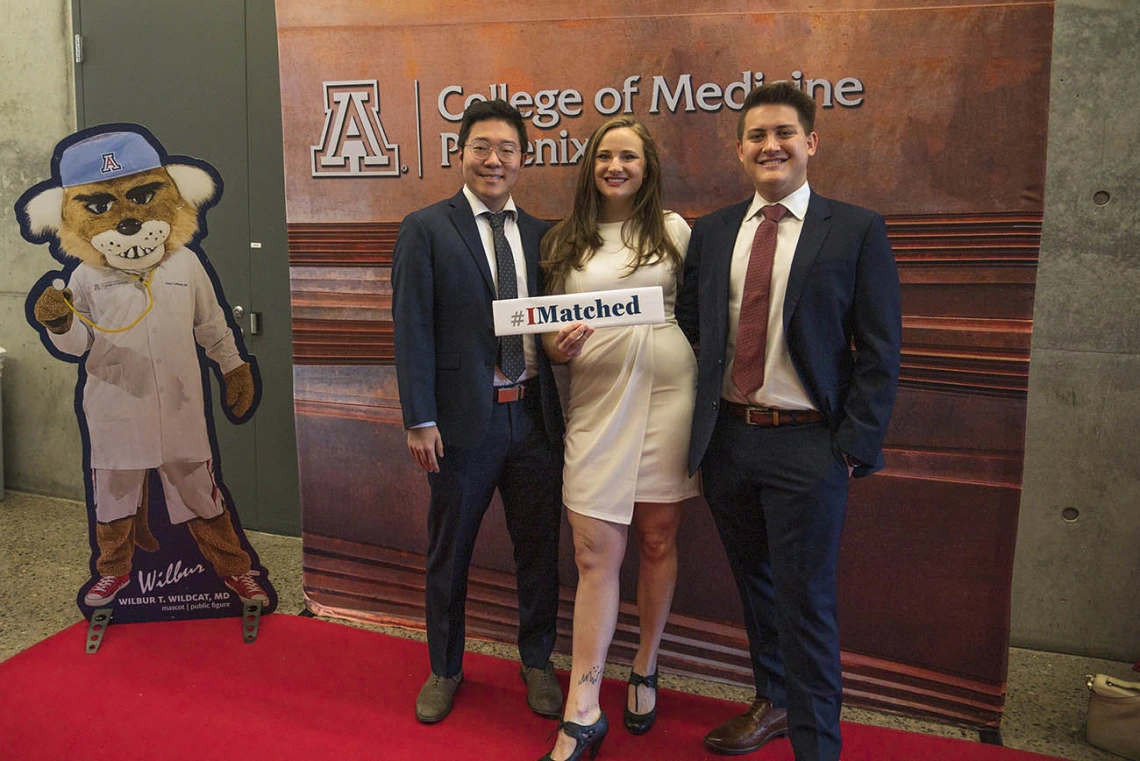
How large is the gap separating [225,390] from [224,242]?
47.5 inches

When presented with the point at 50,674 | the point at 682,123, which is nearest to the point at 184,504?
the point at 50,674

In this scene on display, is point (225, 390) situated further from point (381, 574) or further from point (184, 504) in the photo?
point (381, 574)

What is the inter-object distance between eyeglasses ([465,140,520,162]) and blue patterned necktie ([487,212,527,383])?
17 centimetres

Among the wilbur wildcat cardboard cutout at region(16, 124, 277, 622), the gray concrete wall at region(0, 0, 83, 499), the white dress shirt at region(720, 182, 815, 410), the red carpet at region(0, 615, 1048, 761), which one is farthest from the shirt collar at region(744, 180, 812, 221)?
the gray concrete wall at region(0, 0, 83, 499)

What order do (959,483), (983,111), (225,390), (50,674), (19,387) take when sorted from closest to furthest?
(983,111)
(959,483)
(50,674)
(225,390)
(19,387)

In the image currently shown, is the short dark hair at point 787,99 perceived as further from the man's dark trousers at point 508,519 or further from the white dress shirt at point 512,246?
the man's dark trousers at point 508,519

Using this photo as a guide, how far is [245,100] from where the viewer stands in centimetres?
371

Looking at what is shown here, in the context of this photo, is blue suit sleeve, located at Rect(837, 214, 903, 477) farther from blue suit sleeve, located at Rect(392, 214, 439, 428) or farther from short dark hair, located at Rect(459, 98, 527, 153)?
blue suit sleeve, located at Rect(392, 214, 439, 428)

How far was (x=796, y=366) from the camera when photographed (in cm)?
207

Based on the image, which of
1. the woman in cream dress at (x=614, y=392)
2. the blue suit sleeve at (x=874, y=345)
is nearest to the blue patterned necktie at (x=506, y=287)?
the woman in cream dress at (x=614, y=392)

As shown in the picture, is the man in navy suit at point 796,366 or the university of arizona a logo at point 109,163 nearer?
the man in navy suit at point 796,366

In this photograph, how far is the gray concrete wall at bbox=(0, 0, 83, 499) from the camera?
422cm

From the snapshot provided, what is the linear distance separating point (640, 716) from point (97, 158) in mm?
2673

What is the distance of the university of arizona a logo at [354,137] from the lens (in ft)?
9.85
